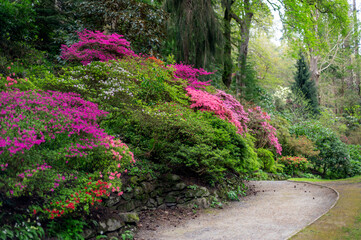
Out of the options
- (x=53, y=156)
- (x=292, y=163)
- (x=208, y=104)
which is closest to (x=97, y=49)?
(x=208, y=104)

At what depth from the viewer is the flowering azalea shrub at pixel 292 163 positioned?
1117 centimetres

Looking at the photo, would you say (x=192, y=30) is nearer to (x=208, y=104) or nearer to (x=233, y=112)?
(x=233, y=112)

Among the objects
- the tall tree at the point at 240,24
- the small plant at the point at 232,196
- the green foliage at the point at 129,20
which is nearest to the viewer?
the small plant at the point at 232,196

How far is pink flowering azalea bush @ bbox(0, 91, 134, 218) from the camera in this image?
2959 mm

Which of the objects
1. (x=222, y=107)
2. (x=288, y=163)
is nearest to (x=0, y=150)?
(x=222, y=107)

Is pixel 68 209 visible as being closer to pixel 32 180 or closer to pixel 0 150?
pixel 32 180

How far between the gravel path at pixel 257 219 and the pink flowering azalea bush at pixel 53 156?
1.08m

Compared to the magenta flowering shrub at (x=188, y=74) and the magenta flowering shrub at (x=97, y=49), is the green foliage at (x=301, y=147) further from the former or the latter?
the magenta flowering shrub at (x=97, y=49)

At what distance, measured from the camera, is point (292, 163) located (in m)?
11.2

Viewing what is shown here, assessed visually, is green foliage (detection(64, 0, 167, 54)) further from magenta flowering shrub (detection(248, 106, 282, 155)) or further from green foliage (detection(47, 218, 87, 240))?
green foliage (detection(47, 218, 87, 240))

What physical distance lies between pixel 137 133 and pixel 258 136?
6.03m

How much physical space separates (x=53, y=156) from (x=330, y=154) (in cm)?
1112

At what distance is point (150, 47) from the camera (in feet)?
30.0

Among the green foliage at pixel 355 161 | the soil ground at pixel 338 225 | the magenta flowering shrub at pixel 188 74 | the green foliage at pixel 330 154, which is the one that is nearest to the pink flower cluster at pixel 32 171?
the soil ground at pixel 338 225
